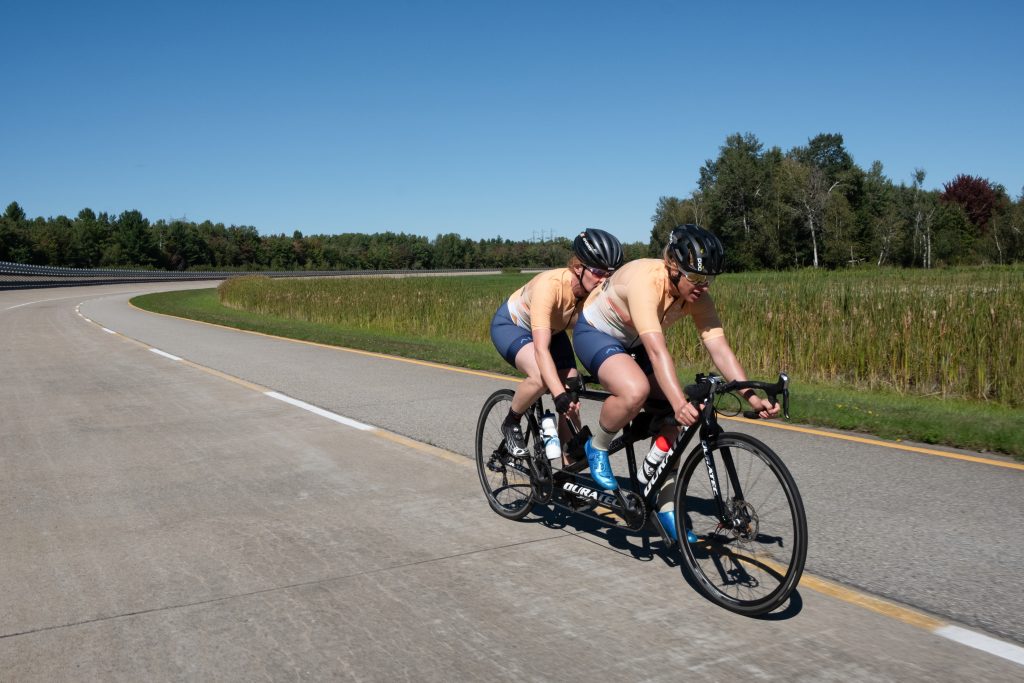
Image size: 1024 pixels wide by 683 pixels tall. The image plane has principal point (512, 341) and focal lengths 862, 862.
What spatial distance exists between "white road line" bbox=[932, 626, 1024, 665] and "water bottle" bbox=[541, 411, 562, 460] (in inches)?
87.6

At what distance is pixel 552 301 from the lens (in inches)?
198

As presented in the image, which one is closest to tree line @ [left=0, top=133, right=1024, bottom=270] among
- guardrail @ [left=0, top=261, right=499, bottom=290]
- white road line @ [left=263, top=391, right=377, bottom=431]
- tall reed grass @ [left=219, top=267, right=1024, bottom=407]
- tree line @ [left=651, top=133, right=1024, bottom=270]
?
tree line @ [left=651, top=133, right=1024, bottom=270]

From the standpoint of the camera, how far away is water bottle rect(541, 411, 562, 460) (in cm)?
516

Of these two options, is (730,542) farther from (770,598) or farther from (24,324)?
(24,324)

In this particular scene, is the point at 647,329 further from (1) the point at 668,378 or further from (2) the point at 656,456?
(2) the point at 656,456

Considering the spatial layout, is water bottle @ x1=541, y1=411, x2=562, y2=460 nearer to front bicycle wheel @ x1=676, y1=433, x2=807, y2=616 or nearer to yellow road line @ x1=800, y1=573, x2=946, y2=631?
front bicycle wheel @ x1=676, y1=433, x2=807, y2=616

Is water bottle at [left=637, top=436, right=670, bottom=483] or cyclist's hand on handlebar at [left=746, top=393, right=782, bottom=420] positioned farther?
water bottle at [left=637, top=436, right=670, bottom=483]

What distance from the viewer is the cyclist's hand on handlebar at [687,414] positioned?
4.04m

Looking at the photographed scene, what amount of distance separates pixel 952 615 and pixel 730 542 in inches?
38.9

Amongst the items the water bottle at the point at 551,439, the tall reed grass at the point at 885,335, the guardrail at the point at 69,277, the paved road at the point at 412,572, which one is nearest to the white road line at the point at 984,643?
the paved road at the point at 412,572

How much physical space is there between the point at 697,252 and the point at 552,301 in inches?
45.9

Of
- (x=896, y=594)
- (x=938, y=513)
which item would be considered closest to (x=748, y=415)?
(x=896, y=594)

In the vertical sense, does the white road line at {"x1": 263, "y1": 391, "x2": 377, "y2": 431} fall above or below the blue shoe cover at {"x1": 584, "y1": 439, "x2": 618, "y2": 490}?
below

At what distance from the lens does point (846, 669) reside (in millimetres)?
3297
